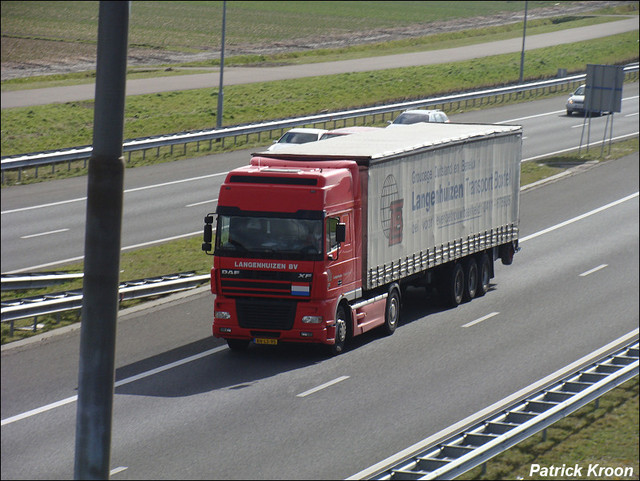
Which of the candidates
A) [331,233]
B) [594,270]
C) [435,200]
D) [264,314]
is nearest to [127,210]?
[435,200]

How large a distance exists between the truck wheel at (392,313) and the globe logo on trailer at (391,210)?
44.4 inches

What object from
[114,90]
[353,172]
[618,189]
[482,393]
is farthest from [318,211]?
[618,189]

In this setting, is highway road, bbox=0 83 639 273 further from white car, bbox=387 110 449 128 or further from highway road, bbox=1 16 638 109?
white car, bbox=387 110 449 128

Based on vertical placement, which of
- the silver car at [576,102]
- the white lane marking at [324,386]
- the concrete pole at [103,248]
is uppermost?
the concrete pole at [103,248]

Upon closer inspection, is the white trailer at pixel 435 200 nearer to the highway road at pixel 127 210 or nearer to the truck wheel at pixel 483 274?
the truck wheel at pixel 483 274

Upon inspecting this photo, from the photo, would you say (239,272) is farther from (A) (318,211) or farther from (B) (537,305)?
(B) (537,305)

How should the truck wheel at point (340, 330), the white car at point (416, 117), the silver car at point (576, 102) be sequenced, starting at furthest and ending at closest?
1. the silver car at point (576, 102)
2. the white car at point (416, 117)
3. the truck wheel at point (340, 330)

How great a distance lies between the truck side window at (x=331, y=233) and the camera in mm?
18766

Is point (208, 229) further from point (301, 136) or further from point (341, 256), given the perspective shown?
point (301, 136)

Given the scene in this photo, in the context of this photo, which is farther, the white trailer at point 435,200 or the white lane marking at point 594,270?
the white lane marking at point 594,270

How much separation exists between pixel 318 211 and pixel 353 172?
1607 mm

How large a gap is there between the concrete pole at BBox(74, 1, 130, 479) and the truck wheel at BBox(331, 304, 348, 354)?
15114mm

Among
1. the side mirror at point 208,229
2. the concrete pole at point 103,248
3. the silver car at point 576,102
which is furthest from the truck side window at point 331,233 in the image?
the silver car at point 576,102

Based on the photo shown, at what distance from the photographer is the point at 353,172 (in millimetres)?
19828
